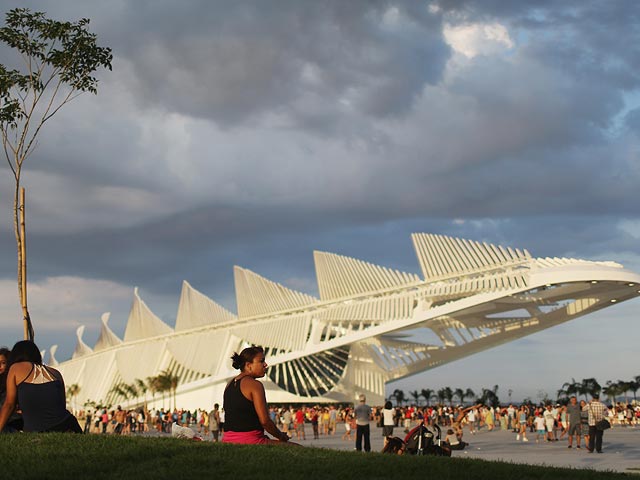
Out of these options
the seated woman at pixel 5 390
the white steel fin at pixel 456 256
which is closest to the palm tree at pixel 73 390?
the white steel fin at pixel 456 256

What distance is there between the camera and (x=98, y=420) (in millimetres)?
33344

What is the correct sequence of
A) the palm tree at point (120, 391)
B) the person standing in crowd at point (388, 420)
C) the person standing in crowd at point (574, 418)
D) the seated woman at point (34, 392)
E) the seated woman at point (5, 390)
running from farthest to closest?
the palm tree at point (120, 391)
the person standing in crowd at point (574, 418)
the person standing in crowd at point (388, 420)
the seated woman at point (5, 390)
the seated woman at point (34, 392)

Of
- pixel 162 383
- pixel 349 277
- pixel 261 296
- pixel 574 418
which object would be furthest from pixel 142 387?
pixel 574 418

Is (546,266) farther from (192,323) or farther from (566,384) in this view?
(566,384)

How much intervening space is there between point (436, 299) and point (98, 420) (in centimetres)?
1678

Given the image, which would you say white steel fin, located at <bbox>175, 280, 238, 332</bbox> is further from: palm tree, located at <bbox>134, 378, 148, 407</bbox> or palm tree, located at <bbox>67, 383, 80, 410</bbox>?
palm tree, located at <bbox>67, 383, 80, 410</bbox>

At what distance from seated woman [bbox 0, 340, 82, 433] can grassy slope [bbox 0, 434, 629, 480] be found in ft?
0.61

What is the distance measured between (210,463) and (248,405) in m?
0.61

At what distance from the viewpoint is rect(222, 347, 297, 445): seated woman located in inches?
283

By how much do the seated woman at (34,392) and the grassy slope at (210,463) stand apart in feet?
0.61

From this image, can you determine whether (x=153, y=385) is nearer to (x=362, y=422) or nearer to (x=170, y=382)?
(x=170, y=382)

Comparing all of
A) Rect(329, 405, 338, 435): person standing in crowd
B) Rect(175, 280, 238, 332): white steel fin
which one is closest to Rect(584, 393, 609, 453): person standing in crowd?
Rect(329, 405, 338, 435): person standing in crowd

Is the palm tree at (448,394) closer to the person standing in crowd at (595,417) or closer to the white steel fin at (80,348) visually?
the white steel fin at (80,348)

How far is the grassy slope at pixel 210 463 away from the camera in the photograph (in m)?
7.02
